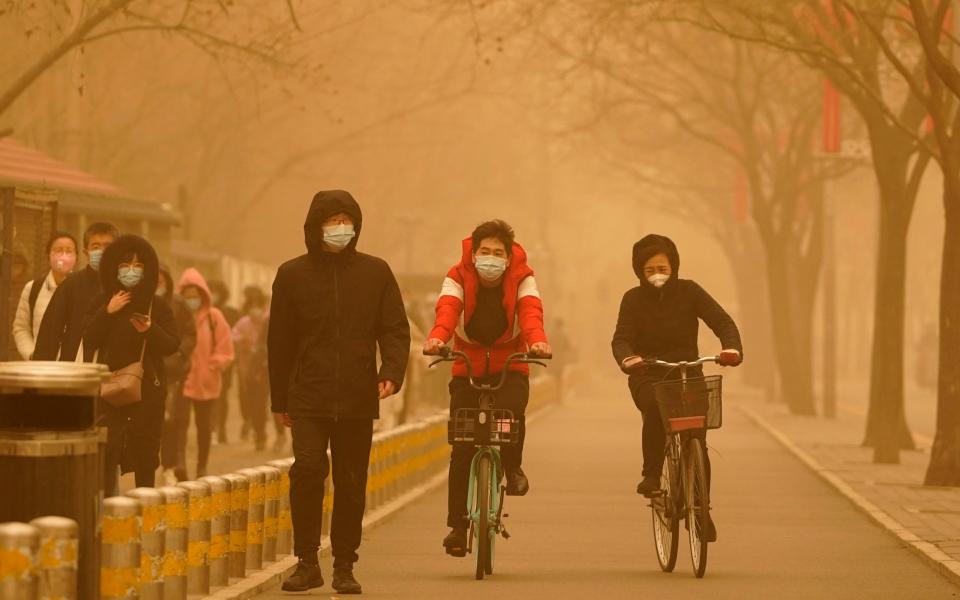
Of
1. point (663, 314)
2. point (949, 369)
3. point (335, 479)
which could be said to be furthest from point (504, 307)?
point (949, 369)

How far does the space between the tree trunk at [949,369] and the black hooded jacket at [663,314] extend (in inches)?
298

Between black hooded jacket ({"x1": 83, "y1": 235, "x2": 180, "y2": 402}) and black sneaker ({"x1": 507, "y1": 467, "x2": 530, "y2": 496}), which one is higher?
black hooded jacket ({"x1": 83, "y1": 235, "x2": 180, "y2": 402})

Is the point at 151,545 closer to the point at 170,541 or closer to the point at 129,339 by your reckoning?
the point at 170,541

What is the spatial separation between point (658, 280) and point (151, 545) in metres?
3.88

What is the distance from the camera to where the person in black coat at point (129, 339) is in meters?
12.7

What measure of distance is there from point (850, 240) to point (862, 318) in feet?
9.64

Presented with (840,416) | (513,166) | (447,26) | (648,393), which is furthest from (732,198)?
(648,393)

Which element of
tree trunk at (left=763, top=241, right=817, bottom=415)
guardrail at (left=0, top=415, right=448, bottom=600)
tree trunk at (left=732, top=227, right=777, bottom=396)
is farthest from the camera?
tree trunk at (left=732, top=227, right=777, bottom=396)

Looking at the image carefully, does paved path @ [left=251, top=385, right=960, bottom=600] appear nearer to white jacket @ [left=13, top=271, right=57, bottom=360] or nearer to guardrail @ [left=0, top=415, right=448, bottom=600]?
guardrail @ [left=0, top=415, right=448, bottom=600]

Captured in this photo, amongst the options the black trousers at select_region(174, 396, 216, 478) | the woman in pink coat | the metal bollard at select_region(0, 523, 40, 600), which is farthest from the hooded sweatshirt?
the woman in pink coat

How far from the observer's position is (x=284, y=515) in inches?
525

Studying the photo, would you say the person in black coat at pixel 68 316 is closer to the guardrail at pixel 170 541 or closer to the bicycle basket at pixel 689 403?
the guardrail at pixel 170 541

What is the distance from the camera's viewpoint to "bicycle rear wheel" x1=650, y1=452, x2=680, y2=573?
41.3 ft

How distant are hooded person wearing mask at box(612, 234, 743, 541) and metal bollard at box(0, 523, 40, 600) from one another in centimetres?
551
